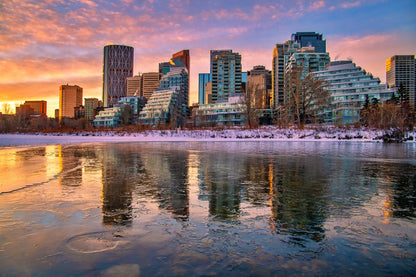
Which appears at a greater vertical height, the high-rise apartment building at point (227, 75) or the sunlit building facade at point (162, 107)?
the high-rise apartment building at point (227, 75)

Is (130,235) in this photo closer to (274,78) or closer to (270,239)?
(270,239)

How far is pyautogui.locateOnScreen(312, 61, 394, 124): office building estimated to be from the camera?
8762 cm

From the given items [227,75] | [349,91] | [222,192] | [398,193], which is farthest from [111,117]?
[398,193]

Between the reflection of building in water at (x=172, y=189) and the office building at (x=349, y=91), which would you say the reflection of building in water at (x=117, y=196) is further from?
the office building at (x=349, y=91)

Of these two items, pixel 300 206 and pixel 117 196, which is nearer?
pixel 300 206

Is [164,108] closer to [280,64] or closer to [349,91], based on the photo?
[349,91]

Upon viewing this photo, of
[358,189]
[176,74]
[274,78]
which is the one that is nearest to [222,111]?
[176,74]

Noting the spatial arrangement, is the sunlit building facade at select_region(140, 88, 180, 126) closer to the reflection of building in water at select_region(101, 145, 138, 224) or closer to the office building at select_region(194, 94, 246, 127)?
the office building at select_region(194, 94, 246, 127)

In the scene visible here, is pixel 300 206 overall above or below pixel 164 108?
below

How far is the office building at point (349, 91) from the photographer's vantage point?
8762 cm

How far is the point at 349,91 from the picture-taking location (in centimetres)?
9538

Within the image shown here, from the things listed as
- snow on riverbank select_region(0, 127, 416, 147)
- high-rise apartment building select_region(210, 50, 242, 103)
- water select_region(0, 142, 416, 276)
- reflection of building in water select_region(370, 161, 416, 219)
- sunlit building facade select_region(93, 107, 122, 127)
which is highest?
high-rise apartment building select_region(210, 50, 242, 103)

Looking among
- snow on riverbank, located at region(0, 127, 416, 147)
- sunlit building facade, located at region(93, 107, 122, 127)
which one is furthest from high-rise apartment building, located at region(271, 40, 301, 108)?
snow on riverbank, located at region(0, 127, 416, 147)

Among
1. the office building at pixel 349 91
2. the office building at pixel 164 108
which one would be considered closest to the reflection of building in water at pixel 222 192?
the office building at pixel 349 91
